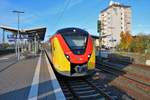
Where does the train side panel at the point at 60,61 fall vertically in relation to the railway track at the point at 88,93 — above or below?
above

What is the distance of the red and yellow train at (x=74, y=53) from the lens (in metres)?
13.5

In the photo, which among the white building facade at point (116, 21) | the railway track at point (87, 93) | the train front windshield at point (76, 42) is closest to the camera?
the railway track at point (87, 93)

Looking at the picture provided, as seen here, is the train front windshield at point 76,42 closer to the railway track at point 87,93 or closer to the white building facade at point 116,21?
the railway track at point 87,93

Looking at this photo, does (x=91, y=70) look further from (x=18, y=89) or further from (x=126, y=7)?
(x=126, y=7)

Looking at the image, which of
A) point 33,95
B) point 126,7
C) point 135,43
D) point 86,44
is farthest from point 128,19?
point 33,95

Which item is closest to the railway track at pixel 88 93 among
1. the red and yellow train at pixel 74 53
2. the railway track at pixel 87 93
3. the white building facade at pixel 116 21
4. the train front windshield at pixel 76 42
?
the railway track at pixel 87 93

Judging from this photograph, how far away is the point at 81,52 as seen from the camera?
45.1 feet

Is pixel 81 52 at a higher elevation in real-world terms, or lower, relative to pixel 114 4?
lower

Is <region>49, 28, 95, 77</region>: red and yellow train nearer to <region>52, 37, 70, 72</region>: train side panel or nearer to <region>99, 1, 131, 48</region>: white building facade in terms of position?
<region>52, 37, 70, 72</region>: train side panel

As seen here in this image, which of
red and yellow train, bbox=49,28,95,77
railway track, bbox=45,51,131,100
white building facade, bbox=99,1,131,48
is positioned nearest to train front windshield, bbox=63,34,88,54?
red and yellow train, bbox=49,28,95,77

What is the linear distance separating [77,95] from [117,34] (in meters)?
102

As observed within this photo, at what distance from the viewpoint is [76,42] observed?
1429 centimetres

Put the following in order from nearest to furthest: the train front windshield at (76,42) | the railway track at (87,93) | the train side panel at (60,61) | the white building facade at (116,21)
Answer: the railway track at (87,93) → the train side panel at (60,61) → the train front windshield at (76,42) → the white building facade at (116,21)

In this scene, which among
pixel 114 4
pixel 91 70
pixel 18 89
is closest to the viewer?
pixel 18 89
